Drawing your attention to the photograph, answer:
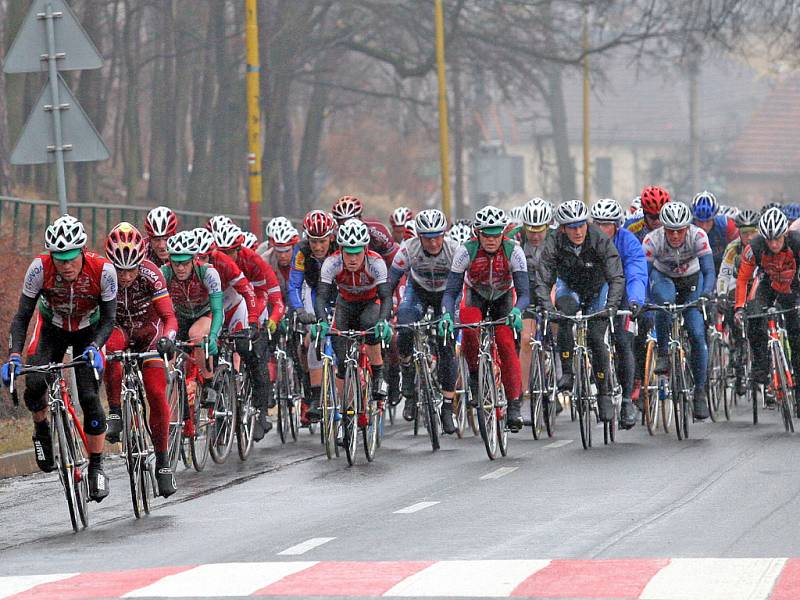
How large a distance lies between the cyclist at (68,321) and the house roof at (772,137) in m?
80.8

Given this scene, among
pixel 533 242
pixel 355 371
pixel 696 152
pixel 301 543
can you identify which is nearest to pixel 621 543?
pixel 301 543

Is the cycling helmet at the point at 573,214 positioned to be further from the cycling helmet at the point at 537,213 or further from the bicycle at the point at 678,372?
the cycling helmet at the point at 537,213

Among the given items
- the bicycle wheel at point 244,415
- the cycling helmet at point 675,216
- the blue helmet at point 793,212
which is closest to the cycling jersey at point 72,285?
the bicycle wheel at point 244,415

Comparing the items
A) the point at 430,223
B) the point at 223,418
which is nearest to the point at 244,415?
the point at 223,418

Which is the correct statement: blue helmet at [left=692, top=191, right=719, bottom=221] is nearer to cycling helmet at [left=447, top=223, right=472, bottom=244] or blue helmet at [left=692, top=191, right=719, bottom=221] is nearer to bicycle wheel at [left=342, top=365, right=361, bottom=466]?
cycling helmet at [left=447, top=223, right=472, bottom=244]

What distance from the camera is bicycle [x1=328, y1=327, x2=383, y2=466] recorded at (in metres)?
14.3

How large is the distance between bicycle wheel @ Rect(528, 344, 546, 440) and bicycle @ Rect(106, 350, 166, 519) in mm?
4419

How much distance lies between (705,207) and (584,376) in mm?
3767

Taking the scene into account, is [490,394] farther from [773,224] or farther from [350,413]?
[773,224]

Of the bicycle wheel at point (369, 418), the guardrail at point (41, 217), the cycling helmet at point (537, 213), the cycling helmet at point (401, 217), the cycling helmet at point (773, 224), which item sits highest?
the guardrail at point (41, 217)

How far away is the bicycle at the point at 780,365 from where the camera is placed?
15.7m

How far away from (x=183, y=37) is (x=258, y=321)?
24.7 metres

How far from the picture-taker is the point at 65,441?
Answer: 11.3 metres

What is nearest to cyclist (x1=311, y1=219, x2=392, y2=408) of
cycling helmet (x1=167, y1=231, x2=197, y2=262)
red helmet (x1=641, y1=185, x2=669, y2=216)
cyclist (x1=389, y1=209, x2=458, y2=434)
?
cyclist (x1=389, y1=209, x2=458, y2=434)
